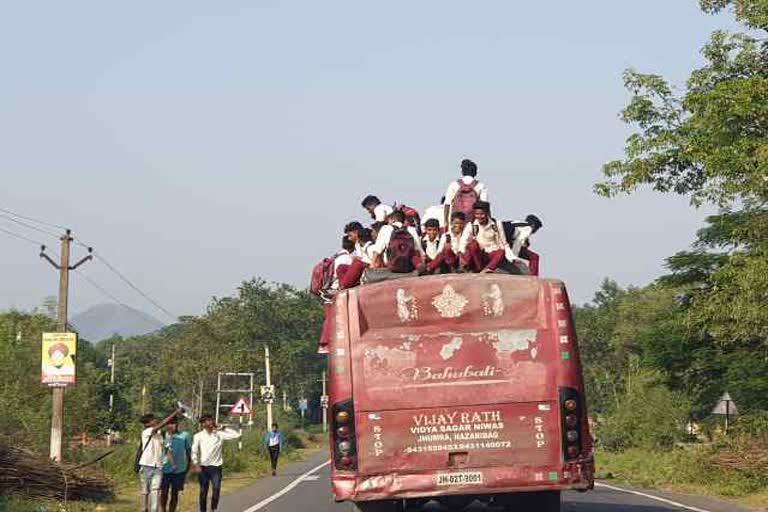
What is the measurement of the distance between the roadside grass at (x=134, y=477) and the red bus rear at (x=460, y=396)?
8.26 meters

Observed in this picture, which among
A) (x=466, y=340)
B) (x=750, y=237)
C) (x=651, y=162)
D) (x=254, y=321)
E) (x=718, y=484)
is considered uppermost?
(x=254, y=321)

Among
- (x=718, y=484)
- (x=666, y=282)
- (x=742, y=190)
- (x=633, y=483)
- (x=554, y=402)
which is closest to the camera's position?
(x=554, y=402)

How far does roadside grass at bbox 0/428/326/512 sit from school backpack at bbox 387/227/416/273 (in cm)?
824

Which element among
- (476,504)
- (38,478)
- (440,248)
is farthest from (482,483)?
(38,478)

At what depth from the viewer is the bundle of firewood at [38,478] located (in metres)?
21.5

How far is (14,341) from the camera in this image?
50906 millimetres

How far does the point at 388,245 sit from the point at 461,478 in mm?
2899

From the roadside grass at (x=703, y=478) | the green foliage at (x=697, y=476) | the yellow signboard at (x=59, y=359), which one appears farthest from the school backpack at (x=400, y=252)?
the yellow signboard at (x=59, y=359)

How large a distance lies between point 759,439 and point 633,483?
5.33m

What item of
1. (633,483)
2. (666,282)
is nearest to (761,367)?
(666,282)

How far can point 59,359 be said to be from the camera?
112ft

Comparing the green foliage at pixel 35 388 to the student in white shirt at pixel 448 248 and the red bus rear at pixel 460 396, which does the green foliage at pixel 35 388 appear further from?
the red bus rear at pixel 460 396

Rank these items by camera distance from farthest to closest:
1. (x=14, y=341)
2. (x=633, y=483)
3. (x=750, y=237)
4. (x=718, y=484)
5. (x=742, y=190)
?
1. (x=14, y=341)
2. (x=633, y=483)
3. (x=718, y=484)
4. (x=750, y=237)
5. (x=742, y=190)

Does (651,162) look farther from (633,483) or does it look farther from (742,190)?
(633,483)
